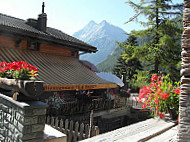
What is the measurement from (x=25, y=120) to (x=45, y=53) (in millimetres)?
9818

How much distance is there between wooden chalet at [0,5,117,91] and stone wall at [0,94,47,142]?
15.8 ft

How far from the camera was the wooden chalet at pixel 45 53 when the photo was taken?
9.54 meters

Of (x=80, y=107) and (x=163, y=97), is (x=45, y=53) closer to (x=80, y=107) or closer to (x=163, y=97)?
(x=80, y=107)

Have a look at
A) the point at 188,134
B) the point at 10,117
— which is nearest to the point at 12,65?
the point at 10,117

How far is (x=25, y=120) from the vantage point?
123 inches

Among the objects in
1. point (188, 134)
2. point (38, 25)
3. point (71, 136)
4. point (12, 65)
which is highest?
point (38, 25)

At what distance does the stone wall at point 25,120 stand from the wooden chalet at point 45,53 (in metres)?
4.81

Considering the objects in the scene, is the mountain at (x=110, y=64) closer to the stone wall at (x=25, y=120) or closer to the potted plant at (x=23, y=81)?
the potted plant at (x=23, y=81)

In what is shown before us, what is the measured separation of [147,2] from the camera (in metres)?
14.9

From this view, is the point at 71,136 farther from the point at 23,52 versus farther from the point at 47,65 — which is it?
the point at 23,52

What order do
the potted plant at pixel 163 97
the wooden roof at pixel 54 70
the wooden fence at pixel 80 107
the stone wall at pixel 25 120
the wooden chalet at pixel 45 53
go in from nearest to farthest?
the stone wall at pixel 25 120
the potted plant at pixel 163 97
the wooden roof at pixel 54 70
the wooden chalet at pixel 45 53
the wooden fence at pixel 80 107

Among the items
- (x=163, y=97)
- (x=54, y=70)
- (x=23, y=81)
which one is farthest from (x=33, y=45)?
(x=163, y=97)

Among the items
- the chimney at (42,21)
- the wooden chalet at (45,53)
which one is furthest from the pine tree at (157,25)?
the chimney at (42,21)

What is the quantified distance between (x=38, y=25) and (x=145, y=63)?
10.5 meters
